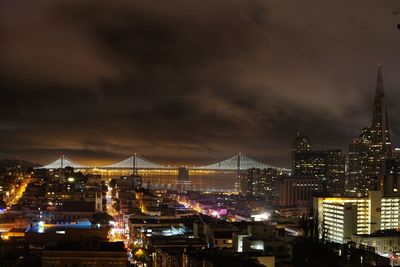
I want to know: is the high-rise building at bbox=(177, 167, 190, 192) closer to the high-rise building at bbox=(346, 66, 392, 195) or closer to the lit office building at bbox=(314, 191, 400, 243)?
the high-rise building at bbox=(346, 66, 392, 195)

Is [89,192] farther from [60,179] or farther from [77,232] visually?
[77,232]

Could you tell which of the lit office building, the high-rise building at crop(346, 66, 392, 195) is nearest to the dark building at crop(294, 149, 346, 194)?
the high-rise building at crop(346, 66, 392, 195)

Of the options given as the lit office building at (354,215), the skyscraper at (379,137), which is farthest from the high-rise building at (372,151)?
the lit office building at (354,215)

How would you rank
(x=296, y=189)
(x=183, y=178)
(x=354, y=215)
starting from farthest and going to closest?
(x=183, y=178) → (x=296, y=189) → (x=354, y=215)

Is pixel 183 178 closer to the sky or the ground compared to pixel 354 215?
closer to the ground

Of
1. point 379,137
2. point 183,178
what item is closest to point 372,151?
point 379,137

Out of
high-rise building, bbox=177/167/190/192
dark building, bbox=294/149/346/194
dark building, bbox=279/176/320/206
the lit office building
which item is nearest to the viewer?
the lit office building

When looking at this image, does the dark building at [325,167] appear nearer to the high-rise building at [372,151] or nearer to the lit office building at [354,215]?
the high-rise building at [372,151]

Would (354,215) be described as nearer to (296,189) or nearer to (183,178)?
(296,189)

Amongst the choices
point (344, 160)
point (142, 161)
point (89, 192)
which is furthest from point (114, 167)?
point (89, 192)
